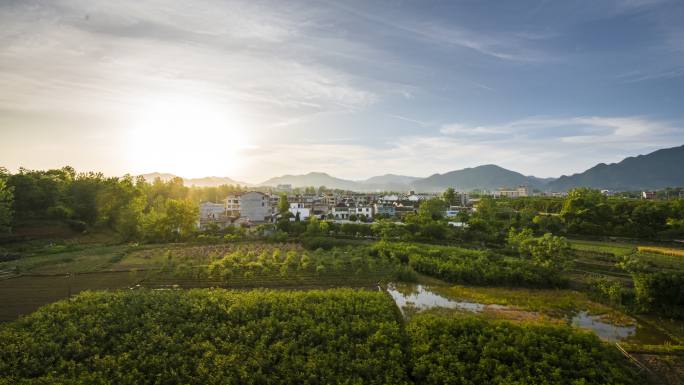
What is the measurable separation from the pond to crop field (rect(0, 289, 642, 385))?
2.98 meters

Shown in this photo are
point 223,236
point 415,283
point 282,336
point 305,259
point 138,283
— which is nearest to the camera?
point 282,336

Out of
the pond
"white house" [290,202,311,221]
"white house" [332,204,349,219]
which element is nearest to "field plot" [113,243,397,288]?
the pond

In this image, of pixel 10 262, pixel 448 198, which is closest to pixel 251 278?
pixel 10 262

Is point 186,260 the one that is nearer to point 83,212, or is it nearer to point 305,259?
point 305,259

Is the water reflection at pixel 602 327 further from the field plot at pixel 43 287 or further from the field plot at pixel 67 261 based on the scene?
the field plot at pixel 67 261

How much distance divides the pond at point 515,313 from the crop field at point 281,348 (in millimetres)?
2976

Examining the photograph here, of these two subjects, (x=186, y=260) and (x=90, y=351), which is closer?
(x=90, y=351)

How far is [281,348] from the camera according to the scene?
38.6ft

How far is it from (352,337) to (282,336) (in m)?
2.73

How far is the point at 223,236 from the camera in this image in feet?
117

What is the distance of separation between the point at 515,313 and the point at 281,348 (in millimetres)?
12009

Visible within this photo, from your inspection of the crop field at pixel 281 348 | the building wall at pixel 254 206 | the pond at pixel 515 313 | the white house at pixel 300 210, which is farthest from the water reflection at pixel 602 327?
the building wall at pixel 254 206

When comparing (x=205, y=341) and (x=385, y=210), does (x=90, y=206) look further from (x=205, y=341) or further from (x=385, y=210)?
(x=385, y=210)

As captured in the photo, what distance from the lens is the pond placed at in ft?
47.8
